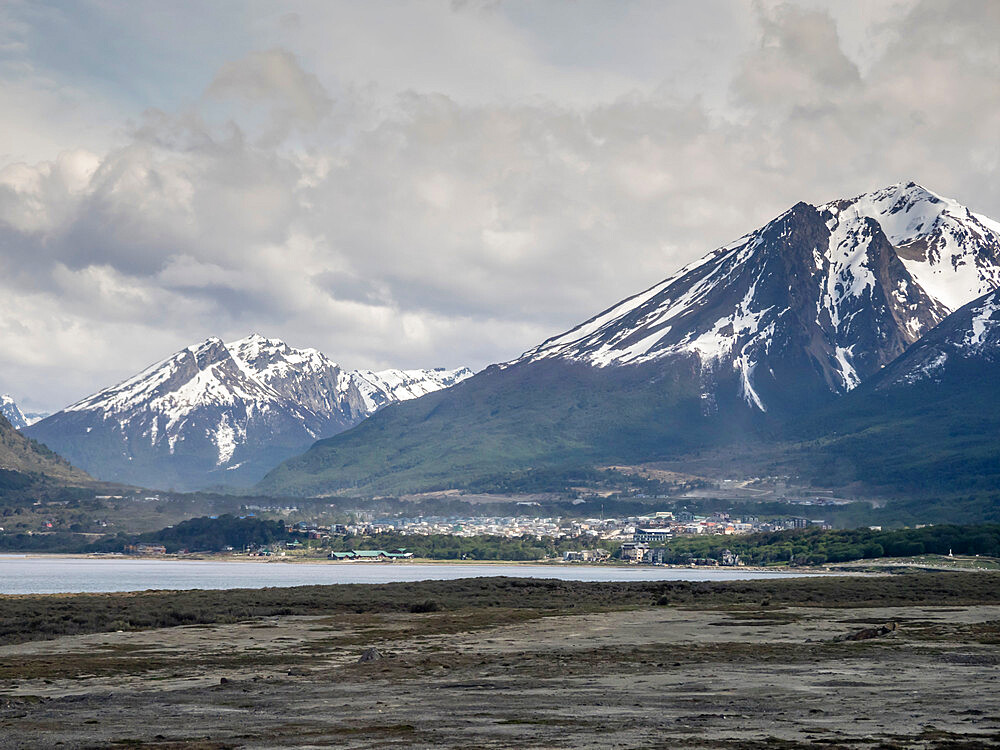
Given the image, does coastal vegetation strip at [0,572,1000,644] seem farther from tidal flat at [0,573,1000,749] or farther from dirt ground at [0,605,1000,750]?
dirt ground at [0,605,1000,750]

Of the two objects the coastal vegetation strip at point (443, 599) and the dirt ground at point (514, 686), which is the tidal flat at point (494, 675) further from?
the coastal vegetation strip at point (443, 599)

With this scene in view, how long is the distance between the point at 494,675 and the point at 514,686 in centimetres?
455

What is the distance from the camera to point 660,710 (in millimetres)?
40406

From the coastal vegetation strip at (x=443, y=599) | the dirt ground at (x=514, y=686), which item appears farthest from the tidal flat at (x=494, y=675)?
the coastal vegetation strip at (x=443, y=599)

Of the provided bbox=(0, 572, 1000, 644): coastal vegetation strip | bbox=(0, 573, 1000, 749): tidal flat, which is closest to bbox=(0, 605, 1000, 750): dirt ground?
bbox=(0, 573, 1000, 749): tidal flat

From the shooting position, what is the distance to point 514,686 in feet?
158

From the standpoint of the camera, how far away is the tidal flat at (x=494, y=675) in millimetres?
35875

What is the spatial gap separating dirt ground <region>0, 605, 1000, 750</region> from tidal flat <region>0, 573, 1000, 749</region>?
0.49 ft

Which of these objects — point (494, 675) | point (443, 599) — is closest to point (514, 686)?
point (494, 675)

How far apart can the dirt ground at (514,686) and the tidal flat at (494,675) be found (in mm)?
150

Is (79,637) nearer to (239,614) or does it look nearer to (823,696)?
(239,614)

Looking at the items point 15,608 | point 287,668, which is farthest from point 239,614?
point 287,668

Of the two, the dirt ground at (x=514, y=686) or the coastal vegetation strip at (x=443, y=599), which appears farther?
the coastal vegetation strip at (x=443, y=599)

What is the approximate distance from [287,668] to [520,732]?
75.0 ft
